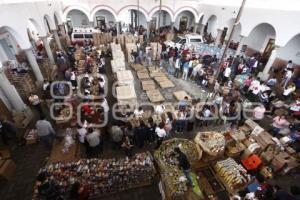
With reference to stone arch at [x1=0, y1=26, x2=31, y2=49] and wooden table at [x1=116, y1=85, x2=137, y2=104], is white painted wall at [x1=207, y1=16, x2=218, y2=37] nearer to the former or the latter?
wooden table at [x1=116, y1=85, x2=137, y2=104]

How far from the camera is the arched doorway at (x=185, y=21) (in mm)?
25094

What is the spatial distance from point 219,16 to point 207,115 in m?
13.7

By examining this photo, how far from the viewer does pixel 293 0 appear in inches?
413

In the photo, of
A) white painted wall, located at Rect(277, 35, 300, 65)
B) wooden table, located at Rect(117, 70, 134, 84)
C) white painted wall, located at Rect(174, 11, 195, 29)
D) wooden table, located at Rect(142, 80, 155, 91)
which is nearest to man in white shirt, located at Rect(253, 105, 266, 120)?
wooden table, located at Rect(142, 80, 155, 91)

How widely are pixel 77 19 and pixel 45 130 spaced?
21.1 m

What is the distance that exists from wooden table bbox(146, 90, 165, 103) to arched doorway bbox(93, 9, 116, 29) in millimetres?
16986

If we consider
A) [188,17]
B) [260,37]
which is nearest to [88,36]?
[188,17]

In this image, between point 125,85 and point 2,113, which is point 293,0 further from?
point 2,113

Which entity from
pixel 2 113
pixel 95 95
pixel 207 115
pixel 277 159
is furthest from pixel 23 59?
pixel 277 159

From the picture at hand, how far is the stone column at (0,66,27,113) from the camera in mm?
8016

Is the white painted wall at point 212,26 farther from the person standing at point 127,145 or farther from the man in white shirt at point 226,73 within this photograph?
the person standing at point 127,145

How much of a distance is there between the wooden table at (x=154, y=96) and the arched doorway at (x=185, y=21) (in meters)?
18.1

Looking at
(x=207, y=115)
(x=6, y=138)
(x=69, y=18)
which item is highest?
(x=69, y=18)

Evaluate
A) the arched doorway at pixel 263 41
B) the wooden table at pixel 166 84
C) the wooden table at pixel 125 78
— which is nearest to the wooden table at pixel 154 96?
the wooden table at pixel 166 84
